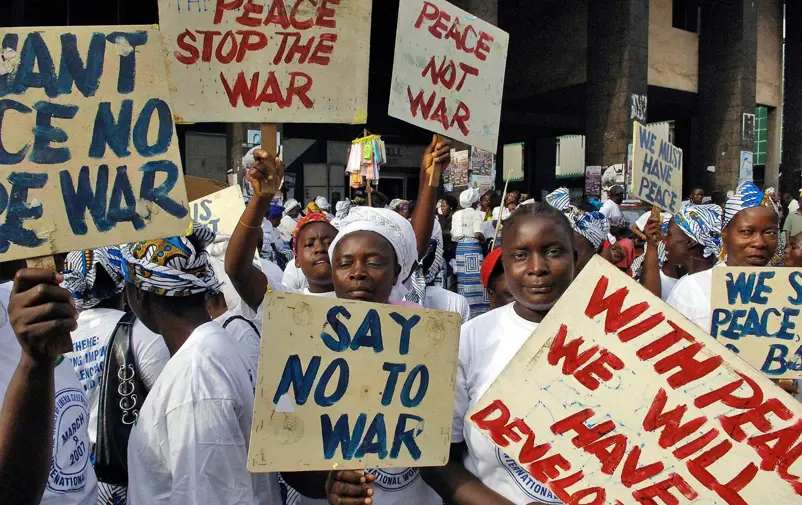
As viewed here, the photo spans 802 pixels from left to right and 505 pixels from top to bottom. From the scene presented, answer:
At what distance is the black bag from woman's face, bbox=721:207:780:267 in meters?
2.80

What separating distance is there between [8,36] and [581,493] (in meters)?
1.79

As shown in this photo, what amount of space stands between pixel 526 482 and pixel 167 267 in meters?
1.20

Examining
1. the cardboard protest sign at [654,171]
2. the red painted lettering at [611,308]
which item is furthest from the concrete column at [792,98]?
the red painted lettering at [611,308]

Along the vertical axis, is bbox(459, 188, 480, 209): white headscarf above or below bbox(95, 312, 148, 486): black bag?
above

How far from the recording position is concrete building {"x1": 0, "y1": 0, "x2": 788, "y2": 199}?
46.5 ft

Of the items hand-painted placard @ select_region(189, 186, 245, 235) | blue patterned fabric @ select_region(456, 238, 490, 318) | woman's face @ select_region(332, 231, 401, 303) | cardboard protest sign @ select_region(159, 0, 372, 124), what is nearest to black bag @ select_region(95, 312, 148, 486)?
woman's face @ select_region(332, 231, 401, 303)

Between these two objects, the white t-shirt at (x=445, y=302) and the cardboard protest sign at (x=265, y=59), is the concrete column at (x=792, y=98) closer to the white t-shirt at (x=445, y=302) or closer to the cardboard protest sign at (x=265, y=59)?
the white t-shirt at (x=445, y=302)

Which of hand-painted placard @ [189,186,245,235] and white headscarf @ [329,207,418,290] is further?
hand-painted placard @ [189,186,245,235]

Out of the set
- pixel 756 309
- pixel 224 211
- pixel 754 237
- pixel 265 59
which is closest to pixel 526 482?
pixel 756 309

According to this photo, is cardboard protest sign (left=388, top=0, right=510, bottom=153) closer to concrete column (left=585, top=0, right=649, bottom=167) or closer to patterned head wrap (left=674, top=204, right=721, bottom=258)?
patterned head wrap (left=674, top=204, right=721, bottom=258)

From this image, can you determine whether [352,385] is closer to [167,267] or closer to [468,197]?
[167,267]

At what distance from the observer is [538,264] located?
6.61 ft

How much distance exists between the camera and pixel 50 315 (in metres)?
1.36

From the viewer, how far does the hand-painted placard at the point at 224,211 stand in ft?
12.8
